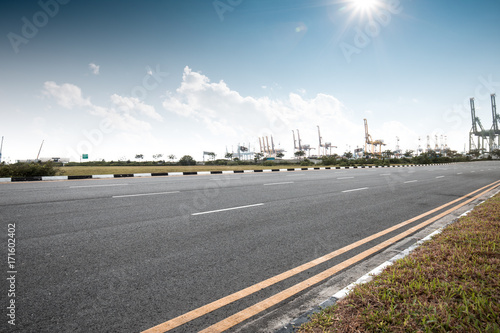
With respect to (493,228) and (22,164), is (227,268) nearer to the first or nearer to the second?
(493,228)

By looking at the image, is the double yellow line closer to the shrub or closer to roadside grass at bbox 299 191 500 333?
roadside grass at bbox 299 191 500 333

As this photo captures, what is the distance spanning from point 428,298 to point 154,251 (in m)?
3.23

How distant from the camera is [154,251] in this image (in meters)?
3.53

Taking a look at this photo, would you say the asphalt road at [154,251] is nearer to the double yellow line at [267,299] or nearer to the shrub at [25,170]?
the double yellow line at [267,299]

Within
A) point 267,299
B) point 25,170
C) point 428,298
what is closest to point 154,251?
point 267,299

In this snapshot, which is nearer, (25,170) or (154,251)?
(154,251)

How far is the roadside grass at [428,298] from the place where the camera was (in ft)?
6.26

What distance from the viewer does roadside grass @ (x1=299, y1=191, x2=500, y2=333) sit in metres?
1.91

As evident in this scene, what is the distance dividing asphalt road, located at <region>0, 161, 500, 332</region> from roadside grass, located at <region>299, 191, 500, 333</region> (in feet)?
2.48

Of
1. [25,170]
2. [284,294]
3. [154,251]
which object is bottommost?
[284,294]

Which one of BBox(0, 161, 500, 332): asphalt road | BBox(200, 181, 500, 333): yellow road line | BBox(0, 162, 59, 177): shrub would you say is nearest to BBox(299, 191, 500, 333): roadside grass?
BBox(200, 181, 500, 333): yellow road line

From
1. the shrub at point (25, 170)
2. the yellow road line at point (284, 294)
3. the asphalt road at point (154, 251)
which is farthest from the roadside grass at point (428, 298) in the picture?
the shrub at point (25, 170)

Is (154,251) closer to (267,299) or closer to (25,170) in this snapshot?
(267,299)

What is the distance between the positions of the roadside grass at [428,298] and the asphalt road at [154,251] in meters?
0.76
